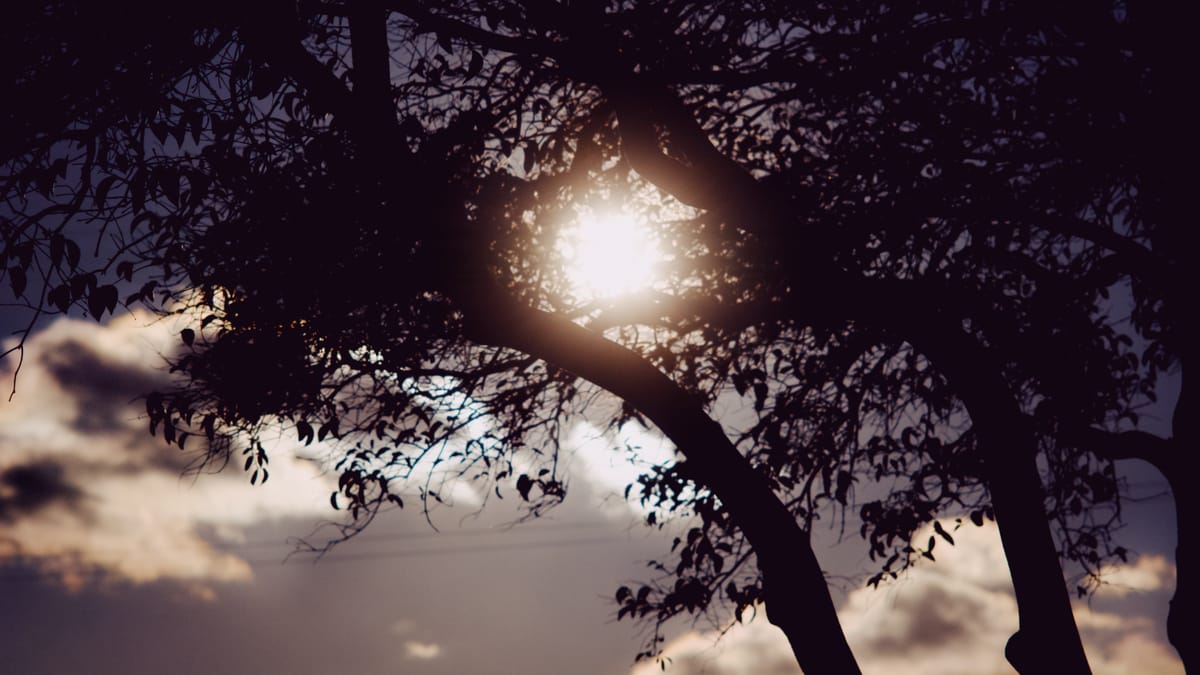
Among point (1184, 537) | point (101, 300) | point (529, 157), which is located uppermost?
point (529, 157)

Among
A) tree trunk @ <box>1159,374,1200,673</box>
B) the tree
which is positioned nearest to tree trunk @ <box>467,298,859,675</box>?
the tree

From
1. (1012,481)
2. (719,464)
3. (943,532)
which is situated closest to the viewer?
(719,464)

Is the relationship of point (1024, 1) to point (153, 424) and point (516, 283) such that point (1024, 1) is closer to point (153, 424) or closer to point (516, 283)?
point (516, 283)

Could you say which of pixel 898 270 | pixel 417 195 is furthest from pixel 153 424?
pixel 898 270

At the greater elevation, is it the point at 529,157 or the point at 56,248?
the point at 529,157

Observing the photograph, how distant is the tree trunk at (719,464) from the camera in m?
5.64

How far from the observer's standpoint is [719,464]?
19.2ft

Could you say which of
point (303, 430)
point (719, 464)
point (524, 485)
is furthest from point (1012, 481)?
point (303, 430)

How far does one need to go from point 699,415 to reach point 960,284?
116 inches

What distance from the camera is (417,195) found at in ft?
18.2

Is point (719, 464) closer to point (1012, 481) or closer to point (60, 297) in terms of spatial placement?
point (1012, 481)

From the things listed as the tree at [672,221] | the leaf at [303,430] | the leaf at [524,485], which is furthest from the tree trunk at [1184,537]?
the leaf at [303,430]

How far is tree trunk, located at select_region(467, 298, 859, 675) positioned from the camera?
222 inches

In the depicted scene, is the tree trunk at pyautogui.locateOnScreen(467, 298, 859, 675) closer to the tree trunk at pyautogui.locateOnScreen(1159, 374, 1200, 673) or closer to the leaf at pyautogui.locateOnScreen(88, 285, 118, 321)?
the leaf at pyautogui.locateOnScreen(88, 285, 118, 321)
